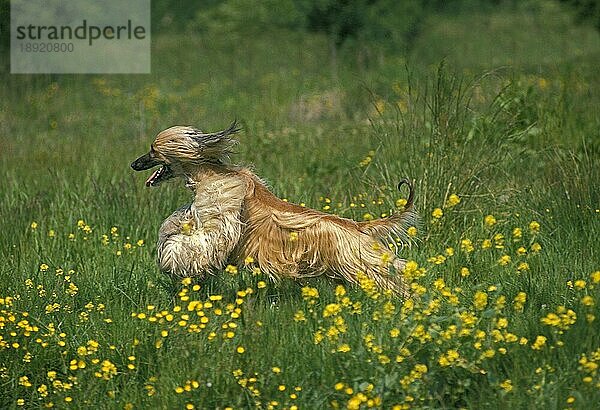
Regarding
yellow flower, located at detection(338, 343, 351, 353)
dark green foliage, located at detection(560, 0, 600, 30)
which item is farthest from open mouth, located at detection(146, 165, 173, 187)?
dark green foliage, located at detection(560, 0, 600, 30)

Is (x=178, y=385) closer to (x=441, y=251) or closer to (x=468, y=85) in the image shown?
(x=441, y=251)

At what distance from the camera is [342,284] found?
18.0 ft

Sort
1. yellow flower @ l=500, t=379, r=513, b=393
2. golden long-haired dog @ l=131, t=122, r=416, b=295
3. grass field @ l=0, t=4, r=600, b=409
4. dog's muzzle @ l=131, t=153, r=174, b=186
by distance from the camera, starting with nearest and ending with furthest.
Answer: yellow flower @ l=500, t=379, r=513, b=393 < grass field @ l=0, t=4, r=600, b=409 < golden long-haired dog @ l=131, t=122, r=416, b=295 < dog's muzzle @ l=131, t=153, r=174, b=186

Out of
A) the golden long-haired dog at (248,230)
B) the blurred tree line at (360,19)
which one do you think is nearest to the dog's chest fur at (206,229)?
the golden long-haired dog at (248,230)

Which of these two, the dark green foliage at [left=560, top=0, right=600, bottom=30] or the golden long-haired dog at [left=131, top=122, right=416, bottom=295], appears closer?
the golden long-haired dog at [left=131, top=122, right=416, bottom=295]

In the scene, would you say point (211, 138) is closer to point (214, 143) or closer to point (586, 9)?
point (214, 143)

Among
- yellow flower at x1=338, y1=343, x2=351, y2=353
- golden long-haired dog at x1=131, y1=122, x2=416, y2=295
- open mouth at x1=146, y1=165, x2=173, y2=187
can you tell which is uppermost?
open mouth at x1=146, y1=165, x2=173, y2=187

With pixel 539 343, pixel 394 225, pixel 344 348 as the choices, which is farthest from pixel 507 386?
pixel 394 225

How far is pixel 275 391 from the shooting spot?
4.42 meters

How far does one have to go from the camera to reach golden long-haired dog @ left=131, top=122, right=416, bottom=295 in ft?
17.4

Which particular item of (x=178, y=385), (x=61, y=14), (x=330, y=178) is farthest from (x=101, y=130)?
(x=178, y=385)

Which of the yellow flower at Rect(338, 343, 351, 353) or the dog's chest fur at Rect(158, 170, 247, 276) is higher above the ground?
the dog's chest fur at Rect(158, 170, 247, 276)

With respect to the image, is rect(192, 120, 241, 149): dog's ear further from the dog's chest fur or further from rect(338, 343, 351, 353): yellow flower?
rect(338, 343, 351, 353): yellow flower

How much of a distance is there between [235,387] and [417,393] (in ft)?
2.83
